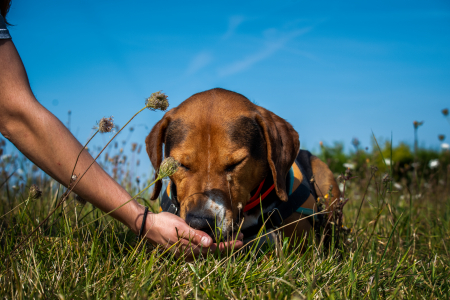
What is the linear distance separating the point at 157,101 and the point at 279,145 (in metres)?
1.59

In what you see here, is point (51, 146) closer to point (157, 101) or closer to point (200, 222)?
point (157, 101)

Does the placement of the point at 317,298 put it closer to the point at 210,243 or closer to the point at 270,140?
the point at 210,243

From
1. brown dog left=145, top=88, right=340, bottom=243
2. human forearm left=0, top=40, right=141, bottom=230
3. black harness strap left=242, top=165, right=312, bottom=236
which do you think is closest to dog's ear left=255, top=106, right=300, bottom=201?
brown dog left=145, top=88, right=340, bottom=243

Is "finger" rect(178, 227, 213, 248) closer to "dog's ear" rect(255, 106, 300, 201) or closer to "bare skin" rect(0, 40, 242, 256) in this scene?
"bare skin" rect(0, 40, 242, 256)

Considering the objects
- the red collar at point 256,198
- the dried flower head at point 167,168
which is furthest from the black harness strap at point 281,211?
the dried flower head at point 167,168

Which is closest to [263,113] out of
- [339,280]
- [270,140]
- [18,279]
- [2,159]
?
[270,140]

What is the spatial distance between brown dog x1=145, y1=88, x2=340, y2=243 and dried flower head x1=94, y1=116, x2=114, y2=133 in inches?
33.5

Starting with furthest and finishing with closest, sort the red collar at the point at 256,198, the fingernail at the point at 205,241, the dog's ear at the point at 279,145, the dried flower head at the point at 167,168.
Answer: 1. the red collar at the point at 256,198
2. the dog's ear at the point at 279,145
3. the fingernail at the point at 205,241
4. the dried flower head at the point at 167,168

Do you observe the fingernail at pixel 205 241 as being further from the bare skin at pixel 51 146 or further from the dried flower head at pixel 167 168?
the dried flower head at pixel 167 168

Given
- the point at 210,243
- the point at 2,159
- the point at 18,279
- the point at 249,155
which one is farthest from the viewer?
the point at 2,159

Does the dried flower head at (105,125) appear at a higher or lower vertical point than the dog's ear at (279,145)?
higher

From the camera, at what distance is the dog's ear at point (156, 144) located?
12.1ft

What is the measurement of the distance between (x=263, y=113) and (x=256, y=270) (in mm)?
1835

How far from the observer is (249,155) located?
329 cm
